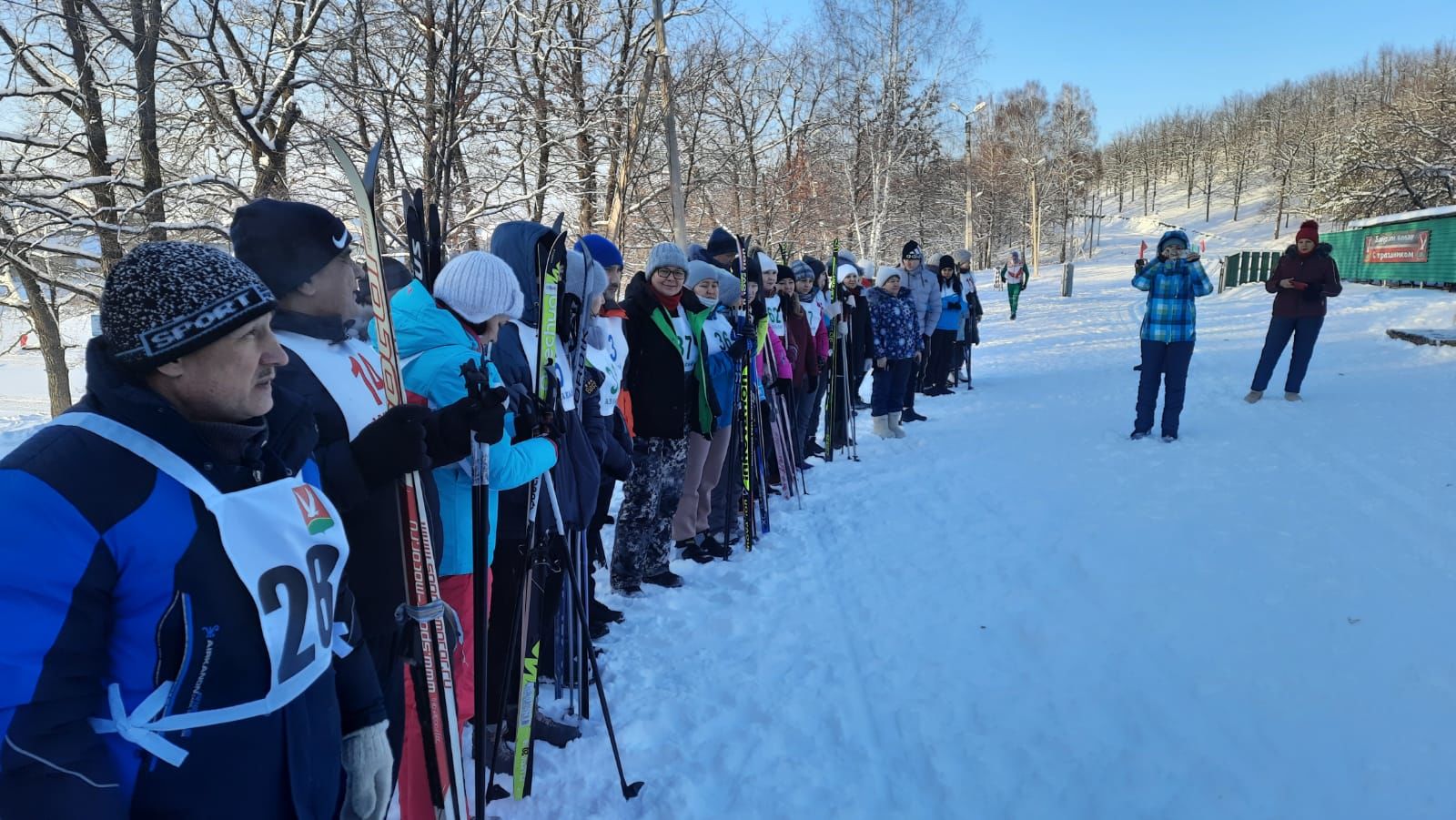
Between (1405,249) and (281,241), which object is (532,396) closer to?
(281,241)

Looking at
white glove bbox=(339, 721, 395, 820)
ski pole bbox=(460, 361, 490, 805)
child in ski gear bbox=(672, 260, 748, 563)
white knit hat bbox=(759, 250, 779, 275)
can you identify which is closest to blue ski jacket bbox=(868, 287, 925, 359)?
white knit hat bbox=(759, 250, 779, 275)

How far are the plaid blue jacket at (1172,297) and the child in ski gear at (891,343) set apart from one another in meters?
2.30

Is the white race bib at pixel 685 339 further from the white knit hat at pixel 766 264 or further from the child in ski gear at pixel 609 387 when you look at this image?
the white knit hat at pixel 766 264

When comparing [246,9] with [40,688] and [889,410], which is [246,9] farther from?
[40,688]

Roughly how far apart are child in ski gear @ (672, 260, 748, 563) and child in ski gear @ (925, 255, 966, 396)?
5919 millimetres

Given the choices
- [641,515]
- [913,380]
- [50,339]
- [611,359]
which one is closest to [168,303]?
Result: [611,359]

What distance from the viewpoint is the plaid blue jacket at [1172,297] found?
22.6 ft

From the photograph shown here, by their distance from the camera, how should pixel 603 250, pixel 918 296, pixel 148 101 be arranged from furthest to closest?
1. pixel 148 101
2. pixel 918 296
3. pixel 603 250

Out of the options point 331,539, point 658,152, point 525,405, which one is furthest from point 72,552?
point 658,152

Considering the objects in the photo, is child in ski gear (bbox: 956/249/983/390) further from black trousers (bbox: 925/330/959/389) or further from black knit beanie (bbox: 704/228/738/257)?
black knit beanie (bbox: 704/228/738/257)

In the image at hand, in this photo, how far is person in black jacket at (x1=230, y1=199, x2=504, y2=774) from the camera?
178 centimetres

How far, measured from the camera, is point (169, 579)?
3.81 feet

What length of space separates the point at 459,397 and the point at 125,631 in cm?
131

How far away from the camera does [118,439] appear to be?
3.77 feet
